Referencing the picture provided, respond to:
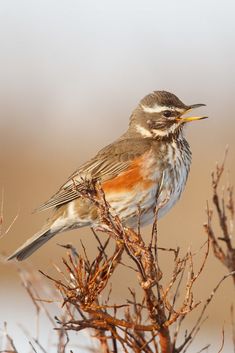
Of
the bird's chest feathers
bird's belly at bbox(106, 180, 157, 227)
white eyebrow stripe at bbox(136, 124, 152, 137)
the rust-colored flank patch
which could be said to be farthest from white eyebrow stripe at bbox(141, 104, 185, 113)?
bird's belly at bbox(106, 180, 157, 227)

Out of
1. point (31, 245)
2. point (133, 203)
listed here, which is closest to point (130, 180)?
point (133, 203)

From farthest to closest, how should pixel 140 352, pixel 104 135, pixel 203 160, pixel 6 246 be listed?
pixel 104 135, pixel 203 160, pixel 6 246, pixel 140 352

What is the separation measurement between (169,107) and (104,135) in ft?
46.7

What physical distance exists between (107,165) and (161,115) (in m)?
0.73

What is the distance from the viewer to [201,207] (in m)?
16.7

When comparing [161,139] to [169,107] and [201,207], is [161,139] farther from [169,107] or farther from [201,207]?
[201,207]

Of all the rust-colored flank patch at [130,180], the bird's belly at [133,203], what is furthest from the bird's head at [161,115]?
the bird's belly at [133,203]

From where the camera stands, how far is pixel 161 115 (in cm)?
833

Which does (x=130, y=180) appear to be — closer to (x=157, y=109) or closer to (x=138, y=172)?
(x=138, y=172)

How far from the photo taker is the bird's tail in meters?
8.11

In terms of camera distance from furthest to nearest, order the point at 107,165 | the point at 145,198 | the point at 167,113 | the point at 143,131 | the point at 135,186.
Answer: the point at 143,131 < the point at 167,113 < the point at 107,165 < the point at 135,186 < the point at 145,198

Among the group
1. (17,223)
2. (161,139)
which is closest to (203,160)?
(17,223)

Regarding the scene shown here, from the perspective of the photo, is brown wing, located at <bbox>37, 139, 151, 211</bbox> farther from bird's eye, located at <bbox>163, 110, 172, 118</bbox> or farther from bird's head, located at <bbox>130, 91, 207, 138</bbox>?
bird's eye, located at <bbox>163, 110, 172, 118</bbox>

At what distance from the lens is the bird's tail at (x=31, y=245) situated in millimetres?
8109
